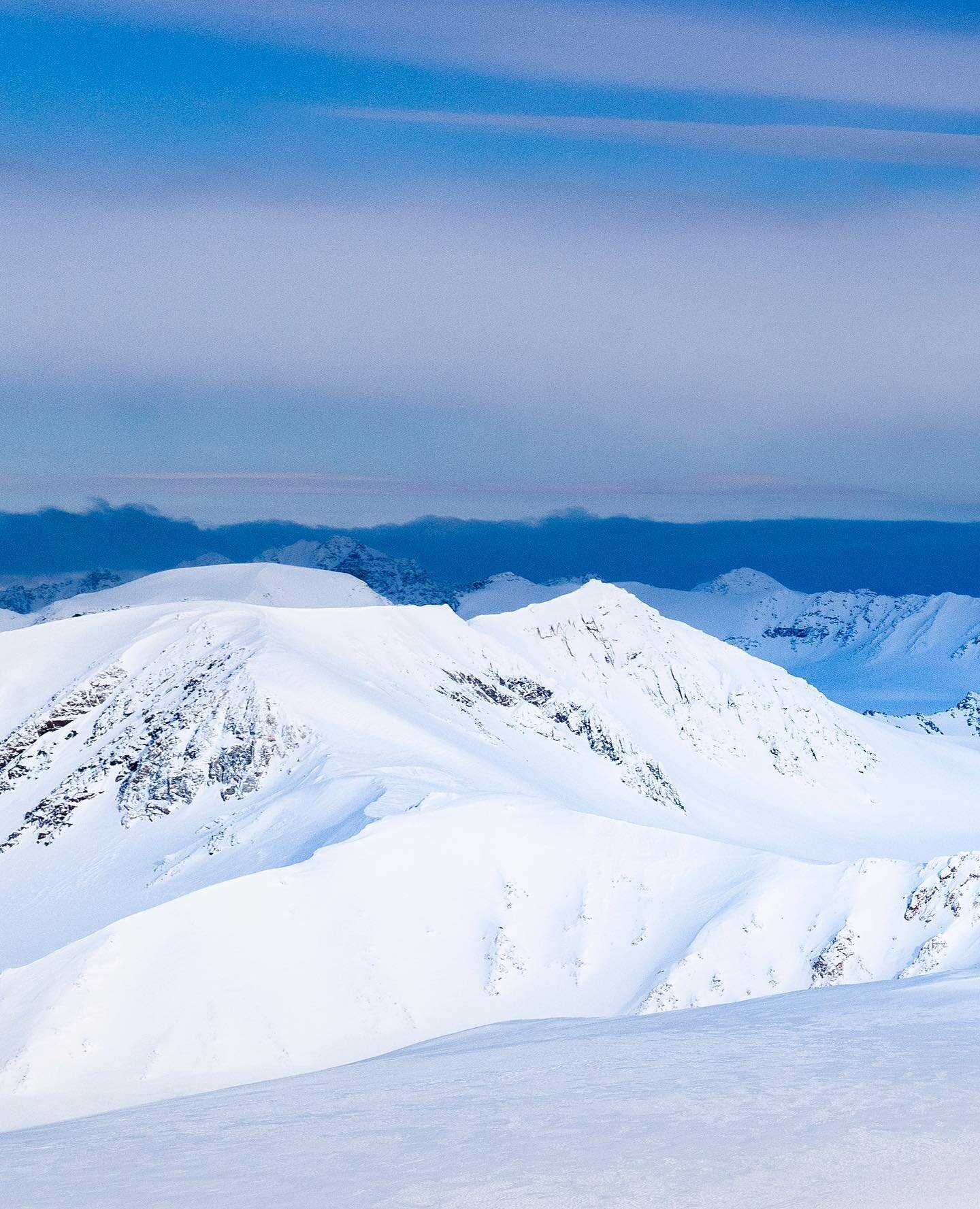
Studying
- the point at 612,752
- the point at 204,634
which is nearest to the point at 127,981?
the point at 204,634

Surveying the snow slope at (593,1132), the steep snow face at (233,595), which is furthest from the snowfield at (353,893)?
the steep snow face at (233,595)

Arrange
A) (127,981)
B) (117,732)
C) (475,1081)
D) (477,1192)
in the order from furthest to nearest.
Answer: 1. (117,732)
2. (127,981)
3. (475,1081)
4. (477,1192)

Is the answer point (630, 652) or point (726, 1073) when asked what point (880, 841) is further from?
point (726, 1073)

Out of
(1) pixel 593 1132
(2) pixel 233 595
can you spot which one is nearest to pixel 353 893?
(1) pixel 593 1132

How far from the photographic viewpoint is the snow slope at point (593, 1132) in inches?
693

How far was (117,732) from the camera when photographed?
316 ft

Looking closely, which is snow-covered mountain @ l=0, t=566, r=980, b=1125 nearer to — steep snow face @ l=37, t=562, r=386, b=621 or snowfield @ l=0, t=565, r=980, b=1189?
snowfield @ l=0, t=565, r=980, b=1189

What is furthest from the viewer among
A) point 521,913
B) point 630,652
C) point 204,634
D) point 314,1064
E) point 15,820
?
point 630,652

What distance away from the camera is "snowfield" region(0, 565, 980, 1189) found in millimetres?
43812

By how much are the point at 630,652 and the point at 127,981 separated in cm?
12611

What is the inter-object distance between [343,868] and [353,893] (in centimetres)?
128

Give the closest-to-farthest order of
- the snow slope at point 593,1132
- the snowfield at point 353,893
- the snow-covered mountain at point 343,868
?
the snow slope at point 593,1132
the snowfield at point 353,893
the snow-covered mountain at point 343,868

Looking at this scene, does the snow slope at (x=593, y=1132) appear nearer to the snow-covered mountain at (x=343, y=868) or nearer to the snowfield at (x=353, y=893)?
the snowfield at (x=353, y=893)

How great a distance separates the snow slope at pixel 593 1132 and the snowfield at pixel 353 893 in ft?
0.96
